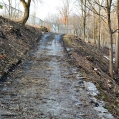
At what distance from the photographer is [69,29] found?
65312mm

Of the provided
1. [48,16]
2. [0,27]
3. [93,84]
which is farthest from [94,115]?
[48,16]

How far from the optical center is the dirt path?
268 inches

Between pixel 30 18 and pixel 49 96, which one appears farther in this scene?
pixel 30 18

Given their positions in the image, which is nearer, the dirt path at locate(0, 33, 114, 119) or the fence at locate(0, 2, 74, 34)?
the dirt path at locate(0, 33, 114, 119)

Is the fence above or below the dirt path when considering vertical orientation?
above

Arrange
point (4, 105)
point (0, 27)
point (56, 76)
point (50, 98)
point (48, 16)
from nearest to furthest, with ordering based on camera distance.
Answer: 1. point (4, 105)
2. point (50, 98)
3. point (56, 76)
4. point (0, 27)
5. point (48, 16)

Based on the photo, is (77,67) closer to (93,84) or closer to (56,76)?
(56,76)

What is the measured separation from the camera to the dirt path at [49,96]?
6.80m

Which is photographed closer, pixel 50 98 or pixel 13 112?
pixel 13 112

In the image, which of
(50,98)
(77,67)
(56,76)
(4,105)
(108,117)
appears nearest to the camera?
(108,117)

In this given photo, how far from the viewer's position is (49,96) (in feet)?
27.0

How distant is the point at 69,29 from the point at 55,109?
58.8m

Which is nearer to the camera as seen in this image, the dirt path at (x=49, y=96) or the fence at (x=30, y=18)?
the dirt path at (x=49, y=96)

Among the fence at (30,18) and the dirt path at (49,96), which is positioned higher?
the fence at (30,18)
